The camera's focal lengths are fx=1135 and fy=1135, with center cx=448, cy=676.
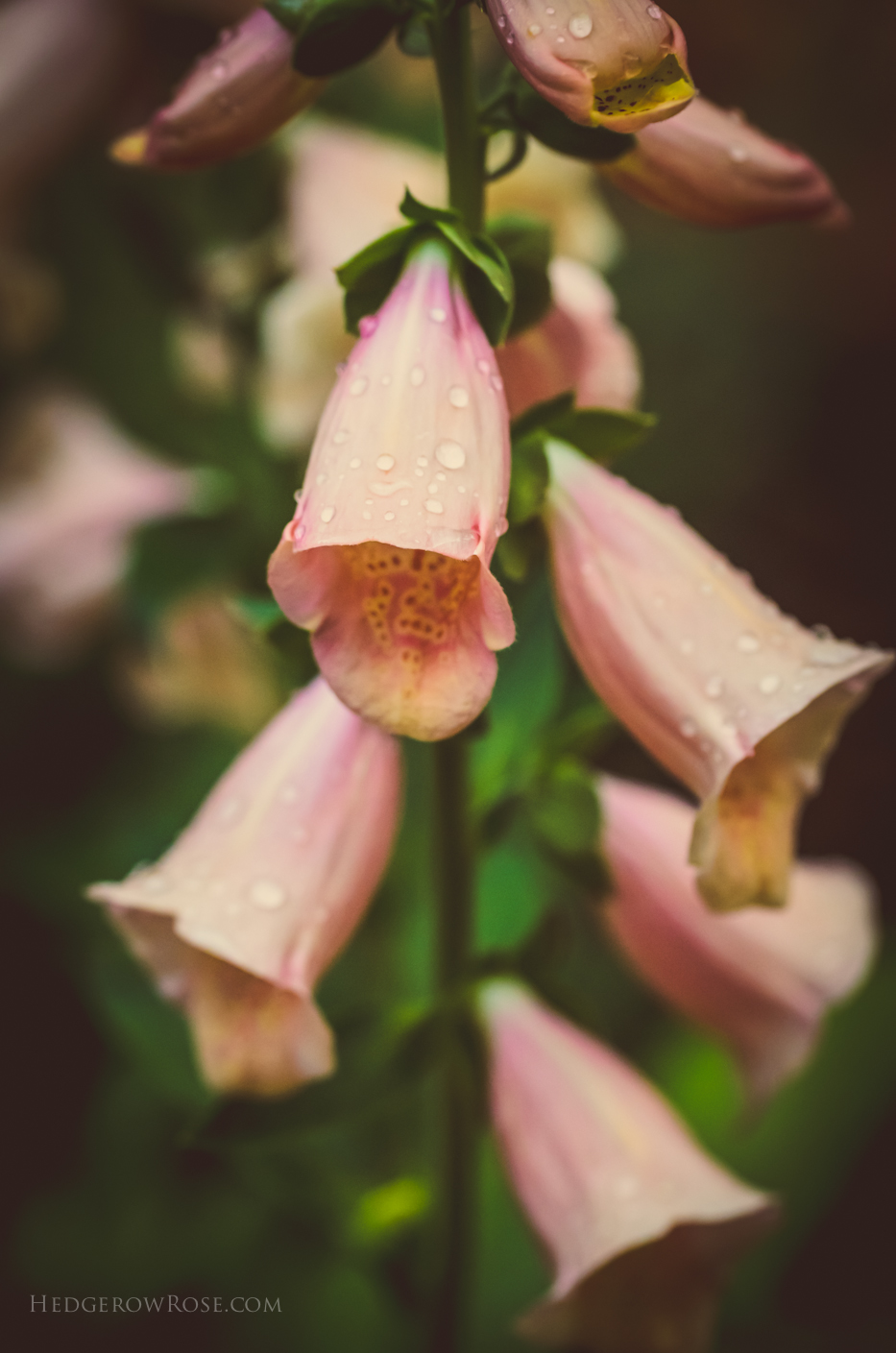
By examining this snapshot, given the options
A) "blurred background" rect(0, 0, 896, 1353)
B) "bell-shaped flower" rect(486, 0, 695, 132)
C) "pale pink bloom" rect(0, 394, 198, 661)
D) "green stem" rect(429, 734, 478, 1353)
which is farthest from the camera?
"pale pink bloom" rect(0, 394, 198, 661)

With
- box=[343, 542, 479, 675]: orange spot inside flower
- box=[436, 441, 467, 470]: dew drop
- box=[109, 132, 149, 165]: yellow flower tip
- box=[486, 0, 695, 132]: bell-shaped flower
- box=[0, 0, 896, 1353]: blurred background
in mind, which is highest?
box=[109, 132, 149, 165]: yellow flower tip

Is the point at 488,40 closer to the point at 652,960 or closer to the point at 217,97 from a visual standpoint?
the point at 217,97

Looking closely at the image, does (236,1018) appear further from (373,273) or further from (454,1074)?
(373,273)

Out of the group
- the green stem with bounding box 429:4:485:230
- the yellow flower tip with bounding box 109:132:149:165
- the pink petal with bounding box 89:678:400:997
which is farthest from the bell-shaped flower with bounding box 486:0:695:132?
the pink petal with bounding box 89:678:400:997

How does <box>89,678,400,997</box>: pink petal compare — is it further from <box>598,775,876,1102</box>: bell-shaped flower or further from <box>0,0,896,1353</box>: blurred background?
<box>598,775,876,1102</box>: bell-shaped flower

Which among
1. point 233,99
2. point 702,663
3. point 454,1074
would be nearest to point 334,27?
point 233,99

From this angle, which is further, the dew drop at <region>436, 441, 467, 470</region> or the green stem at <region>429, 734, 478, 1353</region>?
the green stem at <region>429, 734, 478, 1353</region>

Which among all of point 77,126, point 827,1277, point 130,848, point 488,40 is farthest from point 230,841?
point 488,40
